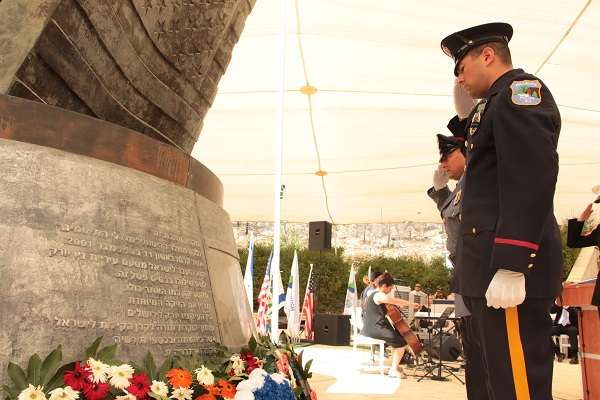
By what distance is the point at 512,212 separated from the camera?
1.69 m

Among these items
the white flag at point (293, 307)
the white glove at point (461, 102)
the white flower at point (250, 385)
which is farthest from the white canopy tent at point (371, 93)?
the white flower at point (250, 385)

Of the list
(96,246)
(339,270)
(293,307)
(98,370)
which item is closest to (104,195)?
(96,246)

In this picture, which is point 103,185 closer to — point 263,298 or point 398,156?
point 398,156

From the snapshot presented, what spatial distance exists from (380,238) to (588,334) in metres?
17.5

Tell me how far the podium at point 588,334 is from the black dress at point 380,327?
127 inches

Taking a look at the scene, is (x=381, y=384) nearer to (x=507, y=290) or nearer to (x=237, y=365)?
(x=507, y=290)

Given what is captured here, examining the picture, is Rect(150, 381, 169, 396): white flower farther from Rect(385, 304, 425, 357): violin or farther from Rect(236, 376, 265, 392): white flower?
Rect(385, 304, 425, 357): violin

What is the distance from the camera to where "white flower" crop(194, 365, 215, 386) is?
4.52 feet

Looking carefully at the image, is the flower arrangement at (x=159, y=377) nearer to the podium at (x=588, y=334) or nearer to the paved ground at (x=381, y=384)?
the podium at (x=588, y=334)

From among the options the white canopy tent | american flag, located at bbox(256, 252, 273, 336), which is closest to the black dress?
american flag, located at bbox(256, 252, 273, 336)

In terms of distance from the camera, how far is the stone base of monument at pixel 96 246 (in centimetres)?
131

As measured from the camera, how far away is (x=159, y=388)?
50.3 inches

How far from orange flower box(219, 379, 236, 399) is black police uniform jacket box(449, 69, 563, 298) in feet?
2.76

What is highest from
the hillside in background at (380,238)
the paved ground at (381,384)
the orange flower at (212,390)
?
the hillside in background at (380,238)
